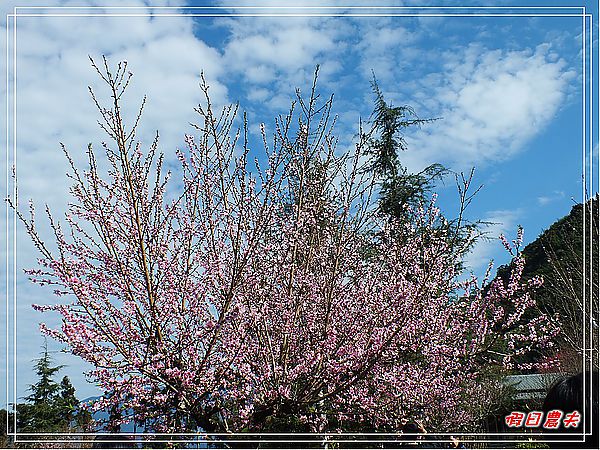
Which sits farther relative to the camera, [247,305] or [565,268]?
[565,268]

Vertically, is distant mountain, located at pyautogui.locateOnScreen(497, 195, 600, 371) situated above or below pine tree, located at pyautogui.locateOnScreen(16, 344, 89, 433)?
above

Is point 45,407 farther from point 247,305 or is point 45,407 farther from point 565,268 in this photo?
point 565,268

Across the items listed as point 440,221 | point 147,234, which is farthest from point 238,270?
point 440,221

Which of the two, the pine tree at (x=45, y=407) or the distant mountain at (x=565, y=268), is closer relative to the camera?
the pine tree at (x=45, y=407)

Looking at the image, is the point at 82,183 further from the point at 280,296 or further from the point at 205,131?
the point at 280,296

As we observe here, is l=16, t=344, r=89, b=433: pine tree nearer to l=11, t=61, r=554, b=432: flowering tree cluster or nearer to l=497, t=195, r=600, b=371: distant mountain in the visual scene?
l=11, t=61, r=554, b=432: flowering tree cluster

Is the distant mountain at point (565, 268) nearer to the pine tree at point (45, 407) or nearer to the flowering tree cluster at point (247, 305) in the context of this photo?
the flowering tree cluster at point (247, 305)

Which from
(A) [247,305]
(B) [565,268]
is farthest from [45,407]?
(B) [565,268]

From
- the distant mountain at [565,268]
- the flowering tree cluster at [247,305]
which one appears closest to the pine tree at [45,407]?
the flowering tree cluster at [247,305]

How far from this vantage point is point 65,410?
3996mm

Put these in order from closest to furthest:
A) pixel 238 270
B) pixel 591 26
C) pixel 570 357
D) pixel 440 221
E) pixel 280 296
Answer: pixel 238 270 → pixel 280 296 → pixel 591 26 → pixel 440 221 → pixel 570 357

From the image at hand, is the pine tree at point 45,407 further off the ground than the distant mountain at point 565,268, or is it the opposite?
the distant mountain at point 565,268

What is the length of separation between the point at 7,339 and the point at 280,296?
1615 millimetres

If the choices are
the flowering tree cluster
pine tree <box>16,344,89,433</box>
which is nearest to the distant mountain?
the flowering tree cluster
